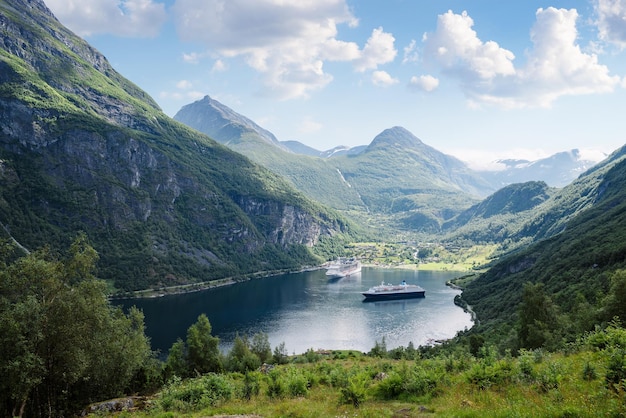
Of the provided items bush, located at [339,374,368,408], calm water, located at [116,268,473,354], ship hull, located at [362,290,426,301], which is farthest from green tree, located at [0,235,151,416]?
ship hull, located at [362,290,426,301]

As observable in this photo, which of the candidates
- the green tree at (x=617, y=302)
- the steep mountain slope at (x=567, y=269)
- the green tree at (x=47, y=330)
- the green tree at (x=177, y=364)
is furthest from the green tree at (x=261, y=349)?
the green tree at (x=617, y=302)

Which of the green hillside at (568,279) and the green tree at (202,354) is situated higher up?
the green hillside at (568,279)

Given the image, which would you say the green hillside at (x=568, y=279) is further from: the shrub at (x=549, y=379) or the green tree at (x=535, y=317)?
the shrub at (x=549, y=379)

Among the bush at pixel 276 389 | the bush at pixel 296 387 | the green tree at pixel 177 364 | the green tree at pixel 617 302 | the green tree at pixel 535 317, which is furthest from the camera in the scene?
the green tree at pixel 177 364

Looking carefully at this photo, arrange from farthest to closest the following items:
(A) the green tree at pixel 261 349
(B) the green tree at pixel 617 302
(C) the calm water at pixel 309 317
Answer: (C) the calm water at pixel 309 317 < (A) the green tree at pixel 261 349 < (B) the green tree at pixel 617 302

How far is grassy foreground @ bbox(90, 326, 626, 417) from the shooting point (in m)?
13.6

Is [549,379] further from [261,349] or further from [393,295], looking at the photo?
[393,295]

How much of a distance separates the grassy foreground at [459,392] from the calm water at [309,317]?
75.2m

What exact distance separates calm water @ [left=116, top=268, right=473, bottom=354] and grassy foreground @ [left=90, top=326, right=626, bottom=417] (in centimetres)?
7521

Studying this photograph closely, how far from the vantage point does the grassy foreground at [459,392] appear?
1360 centimetres

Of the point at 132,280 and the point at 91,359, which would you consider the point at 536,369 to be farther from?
the point at 132,280

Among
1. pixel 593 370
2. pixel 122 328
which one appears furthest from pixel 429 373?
pixel 122 328

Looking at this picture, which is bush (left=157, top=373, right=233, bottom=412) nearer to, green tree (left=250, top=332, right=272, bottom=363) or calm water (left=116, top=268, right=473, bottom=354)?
green tree (left=250, top=332, right=272, bottom=363)

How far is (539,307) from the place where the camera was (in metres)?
53.0
